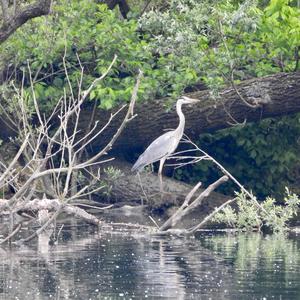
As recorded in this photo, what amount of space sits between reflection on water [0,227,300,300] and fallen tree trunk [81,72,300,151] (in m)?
3.27

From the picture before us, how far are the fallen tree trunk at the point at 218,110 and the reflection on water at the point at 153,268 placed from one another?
3.27m

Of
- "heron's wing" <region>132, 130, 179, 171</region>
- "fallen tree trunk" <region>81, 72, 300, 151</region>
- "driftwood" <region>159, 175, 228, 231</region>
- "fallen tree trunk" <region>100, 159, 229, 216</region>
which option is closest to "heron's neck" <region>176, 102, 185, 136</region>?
"heron's wing" <region>132, 130, 179, 171</region>

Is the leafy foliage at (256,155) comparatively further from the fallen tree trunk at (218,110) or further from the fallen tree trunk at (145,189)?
the fallen tree trunk at (145,189)

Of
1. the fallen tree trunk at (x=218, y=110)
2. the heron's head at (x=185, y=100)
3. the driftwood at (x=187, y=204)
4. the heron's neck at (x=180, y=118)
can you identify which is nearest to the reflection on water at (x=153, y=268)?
the driftwood at (x=187, y=204)

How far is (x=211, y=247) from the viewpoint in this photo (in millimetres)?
12422

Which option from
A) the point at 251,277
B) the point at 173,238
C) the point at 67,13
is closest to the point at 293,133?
the point at 67,13

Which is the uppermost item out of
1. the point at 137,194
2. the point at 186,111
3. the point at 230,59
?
the point at 230,59

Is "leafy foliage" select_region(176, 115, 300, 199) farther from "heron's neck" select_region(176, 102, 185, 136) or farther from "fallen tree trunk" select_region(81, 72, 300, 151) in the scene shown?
"heron's neck" select_region(176, 102, 185, 136)

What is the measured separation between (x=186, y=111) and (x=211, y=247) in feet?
15.7

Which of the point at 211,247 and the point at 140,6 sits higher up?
the point at 140,6

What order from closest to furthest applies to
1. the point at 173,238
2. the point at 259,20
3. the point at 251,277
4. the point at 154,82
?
the point at 251,277
the point at 173,238
the point at 259,20
the point at 154,82

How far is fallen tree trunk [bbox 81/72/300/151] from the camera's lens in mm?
16188

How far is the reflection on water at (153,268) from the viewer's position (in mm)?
9273

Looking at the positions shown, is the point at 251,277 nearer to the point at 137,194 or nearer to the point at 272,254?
the point at 272,254
